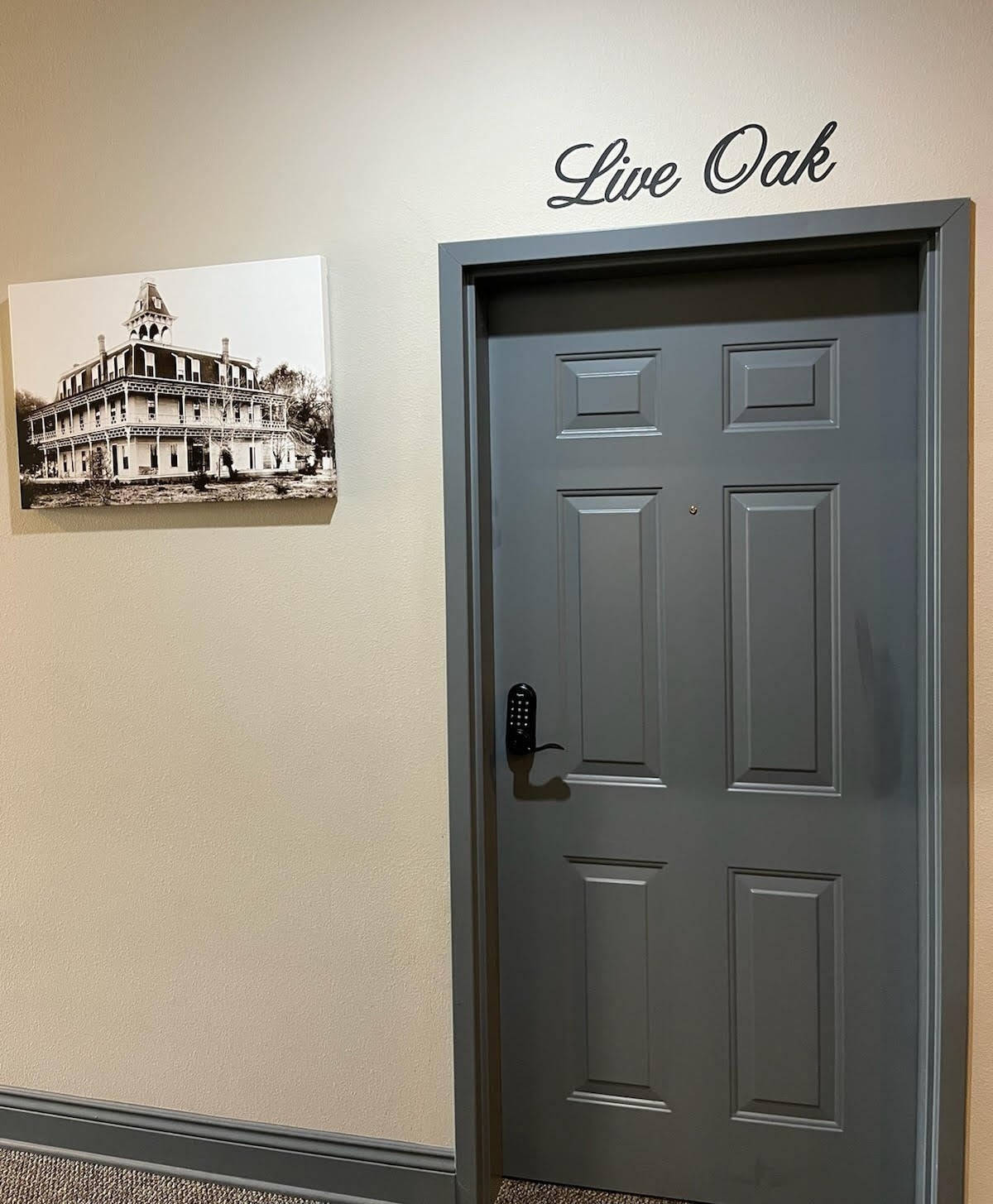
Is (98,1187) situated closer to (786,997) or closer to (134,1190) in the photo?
(134,1190)

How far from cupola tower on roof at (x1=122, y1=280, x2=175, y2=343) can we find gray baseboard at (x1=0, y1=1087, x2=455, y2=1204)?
5.55 ft

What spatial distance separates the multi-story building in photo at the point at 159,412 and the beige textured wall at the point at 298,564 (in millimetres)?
116

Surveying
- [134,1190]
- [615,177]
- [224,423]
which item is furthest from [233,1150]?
[615,177]

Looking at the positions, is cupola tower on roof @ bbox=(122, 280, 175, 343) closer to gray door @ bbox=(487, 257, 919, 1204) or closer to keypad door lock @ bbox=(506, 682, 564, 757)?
gray door @ bbox=(487, 257, 919, 1204)

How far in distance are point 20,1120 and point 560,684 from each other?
1.62m

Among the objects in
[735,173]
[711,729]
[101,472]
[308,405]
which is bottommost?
[711,729]

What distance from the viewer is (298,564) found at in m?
1.91

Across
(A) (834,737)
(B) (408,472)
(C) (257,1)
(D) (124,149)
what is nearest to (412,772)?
(B) (408,472)

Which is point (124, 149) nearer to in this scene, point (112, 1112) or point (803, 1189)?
point (112, 1112)

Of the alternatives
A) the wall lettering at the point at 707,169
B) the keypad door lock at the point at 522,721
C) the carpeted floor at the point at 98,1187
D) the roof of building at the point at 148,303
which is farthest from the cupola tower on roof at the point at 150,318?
the carpeted floor at the point at 98,1187

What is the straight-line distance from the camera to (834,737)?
1.80 metres

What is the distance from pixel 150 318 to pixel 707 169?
1145 mm

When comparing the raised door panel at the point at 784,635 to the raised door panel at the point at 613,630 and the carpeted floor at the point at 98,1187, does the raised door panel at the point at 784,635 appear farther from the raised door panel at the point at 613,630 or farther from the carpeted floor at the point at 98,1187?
the carpeted floor at the point at 98,1187

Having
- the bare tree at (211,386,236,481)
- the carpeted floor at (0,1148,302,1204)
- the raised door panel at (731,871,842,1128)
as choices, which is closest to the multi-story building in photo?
the bare tree at (211,386,236,481)
